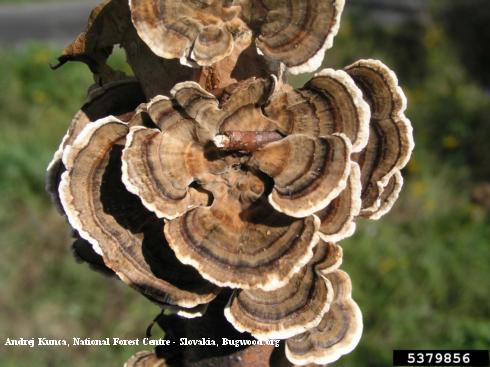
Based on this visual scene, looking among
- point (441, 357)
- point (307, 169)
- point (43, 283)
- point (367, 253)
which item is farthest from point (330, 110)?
point (43, 283)

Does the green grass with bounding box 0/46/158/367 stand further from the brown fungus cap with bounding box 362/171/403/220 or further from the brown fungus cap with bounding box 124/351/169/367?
the brown fungus cap with bounding box 362/171/403/220

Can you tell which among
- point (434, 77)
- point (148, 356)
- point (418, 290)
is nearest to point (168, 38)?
point (148, 356)

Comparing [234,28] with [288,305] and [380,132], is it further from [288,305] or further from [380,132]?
[288,305]

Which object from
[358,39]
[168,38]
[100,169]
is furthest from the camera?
[358,39]

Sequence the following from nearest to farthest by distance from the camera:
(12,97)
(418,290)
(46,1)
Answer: (418,290), (12,97), (46,1)

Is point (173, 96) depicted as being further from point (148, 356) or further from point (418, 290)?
point (418, 290)
